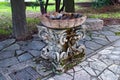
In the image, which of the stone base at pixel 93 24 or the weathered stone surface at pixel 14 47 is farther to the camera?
the stone base at pixel 93 24

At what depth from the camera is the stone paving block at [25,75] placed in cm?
332

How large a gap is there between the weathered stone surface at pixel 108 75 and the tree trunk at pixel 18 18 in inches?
88.9

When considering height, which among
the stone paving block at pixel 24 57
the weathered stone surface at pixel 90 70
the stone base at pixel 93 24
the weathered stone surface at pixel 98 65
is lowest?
the weathered stone surface at pixel 90 70

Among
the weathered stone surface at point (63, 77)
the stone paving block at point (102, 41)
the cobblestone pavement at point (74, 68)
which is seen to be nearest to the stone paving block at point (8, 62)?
the cobblestone pavement at point (74, 68)

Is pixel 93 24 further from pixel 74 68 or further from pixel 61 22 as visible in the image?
pixel 61 22

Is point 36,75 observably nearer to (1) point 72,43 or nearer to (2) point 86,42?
(1) point 72,43

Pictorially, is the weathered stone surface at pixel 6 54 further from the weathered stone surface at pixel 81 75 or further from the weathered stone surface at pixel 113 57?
the weathered stone surface at pixel 113 57

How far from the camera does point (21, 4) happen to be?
188 inches

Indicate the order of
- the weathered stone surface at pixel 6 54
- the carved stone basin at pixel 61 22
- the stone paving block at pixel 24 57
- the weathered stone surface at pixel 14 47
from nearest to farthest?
the carved stone basin at pixel 61 22
the stone paving block at pixel 24 57
the weathered stone surface at pixel 6 54
the weathered stone surface at pixel 14 47

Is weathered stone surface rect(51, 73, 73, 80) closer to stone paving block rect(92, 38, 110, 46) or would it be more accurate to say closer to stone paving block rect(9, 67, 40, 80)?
stone paving block rect(9, 67, 40, 80)

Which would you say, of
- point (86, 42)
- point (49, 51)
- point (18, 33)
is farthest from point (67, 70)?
point (18, 33)

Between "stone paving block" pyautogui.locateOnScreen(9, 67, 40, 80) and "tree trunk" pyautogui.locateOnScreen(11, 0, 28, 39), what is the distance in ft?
5.09

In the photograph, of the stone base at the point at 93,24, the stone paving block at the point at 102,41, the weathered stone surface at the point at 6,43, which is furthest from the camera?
the stone base at the point at 93,24

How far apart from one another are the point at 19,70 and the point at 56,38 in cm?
83
